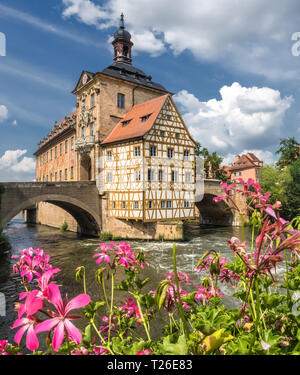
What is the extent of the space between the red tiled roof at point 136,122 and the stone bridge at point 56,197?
4.66 meters

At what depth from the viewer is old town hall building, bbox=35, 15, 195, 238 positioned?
19.2 metres

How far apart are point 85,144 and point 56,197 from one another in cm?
573

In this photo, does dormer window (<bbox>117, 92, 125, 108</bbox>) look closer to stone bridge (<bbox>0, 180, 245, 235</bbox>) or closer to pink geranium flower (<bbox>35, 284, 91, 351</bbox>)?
stone bridge (<bbox>0, 180, 245, 235</bbox>)

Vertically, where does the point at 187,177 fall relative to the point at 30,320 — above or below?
above

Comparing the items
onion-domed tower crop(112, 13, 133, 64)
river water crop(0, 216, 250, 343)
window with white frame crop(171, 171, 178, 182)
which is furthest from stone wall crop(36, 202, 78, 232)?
onion-domed tower crop(112, 13, 133, 64)

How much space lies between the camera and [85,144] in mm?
22922

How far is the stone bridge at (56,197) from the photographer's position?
17422 mm

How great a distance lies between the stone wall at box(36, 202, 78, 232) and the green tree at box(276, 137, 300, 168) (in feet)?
93.3

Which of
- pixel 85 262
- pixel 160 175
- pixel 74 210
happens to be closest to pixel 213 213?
pixel 160 175

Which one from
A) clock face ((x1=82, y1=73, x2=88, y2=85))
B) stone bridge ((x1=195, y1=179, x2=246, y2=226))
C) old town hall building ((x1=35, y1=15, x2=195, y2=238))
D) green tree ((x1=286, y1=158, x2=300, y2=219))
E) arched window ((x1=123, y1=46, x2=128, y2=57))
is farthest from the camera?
arched window ((x1=123, y1=46, x2=128, y2=57))

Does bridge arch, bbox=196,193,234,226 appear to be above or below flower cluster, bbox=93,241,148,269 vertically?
below

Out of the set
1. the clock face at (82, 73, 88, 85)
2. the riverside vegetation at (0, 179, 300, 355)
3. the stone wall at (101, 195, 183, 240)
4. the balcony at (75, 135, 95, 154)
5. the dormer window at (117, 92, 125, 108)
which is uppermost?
the clock face at (82, 73, 88, 85)

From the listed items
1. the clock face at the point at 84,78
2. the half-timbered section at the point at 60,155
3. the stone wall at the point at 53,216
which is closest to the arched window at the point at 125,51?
the clock face at the point at 84,78

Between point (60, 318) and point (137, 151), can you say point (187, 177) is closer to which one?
point (137, 151)
